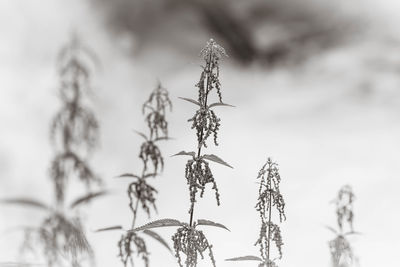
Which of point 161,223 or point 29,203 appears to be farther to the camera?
point 161,223

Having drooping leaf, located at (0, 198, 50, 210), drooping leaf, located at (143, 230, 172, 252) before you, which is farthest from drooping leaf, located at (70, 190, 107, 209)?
drooping leaf, located at (143, 230, 172, 252)

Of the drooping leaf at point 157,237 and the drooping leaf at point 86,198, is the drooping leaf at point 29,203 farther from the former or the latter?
the drooping leaf at point 157,237

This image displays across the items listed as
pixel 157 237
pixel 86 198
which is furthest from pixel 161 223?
pixel 86 198

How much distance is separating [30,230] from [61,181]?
1.97 ft

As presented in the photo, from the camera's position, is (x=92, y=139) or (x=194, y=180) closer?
(x=92, y=139)

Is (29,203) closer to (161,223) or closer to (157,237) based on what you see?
(157,237)

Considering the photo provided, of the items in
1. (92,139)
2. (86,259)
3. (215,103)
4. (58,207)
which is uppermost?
(215,103)

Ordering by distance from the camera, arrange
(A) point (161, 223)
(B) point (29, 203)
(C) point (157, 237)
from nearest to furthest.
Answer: (B) point (29, 203)
(C) point (157, 237)
(A) point (161, 223)

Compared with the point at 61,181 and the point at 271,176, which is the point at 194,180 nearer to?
the point at 271,176

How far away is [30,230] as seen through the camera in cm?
427

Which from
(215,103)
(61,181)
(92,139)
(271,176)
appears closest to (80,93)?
(92,139)

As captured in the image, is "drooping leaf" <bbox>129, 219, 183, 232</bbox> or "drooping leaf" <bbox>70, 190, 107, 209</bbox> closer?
"drooping leaf" <bbox>70, 190, 107, 209</bbox>

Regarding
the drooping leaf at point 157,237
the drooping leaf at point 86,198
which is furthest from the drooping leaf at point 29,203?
the drooping leaf at point 157,237

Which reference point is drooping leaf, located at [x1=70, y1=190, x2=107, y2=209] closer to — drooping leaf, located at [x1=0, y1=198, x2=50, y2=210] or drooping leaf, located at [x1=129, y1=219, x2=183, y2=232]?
drooping leaf, located at [x1=0, y1=198, x2=50, y2=210]
